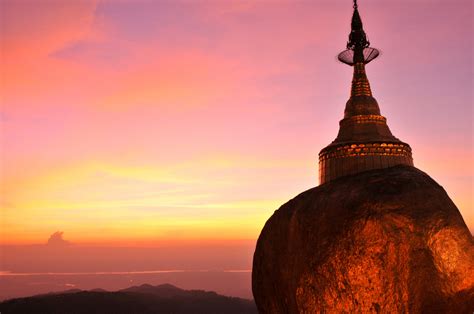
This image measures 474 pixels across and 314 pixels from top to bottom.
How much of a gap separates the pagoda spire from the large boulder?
574cm

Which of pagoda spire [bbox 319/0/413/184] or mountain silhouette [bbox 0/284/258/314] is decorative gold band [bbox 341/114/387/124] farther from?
mountain silhouette [bbox 0/284/258/314]

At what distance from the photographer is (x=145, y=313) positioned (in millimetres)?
68375

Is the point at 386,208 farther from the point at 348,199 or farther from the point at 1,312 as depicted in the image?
the point at 1,312

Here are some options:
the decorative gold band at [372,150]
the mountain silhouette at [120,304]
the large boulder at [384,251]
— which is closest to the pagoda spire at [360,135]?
the decorative gold band at [372,150]

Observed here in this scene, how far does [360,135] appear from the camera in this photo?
60.7ft

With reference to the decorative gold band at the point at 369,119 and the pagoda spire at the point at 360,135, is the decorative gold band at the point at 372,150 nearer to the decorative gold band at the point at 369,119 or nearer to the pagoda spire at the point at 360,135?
the pagoda spire at the point at 360,135

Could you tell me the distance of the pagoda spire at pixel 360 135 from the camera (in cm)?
1716

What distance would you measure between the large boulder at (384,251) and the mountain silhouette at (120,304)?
194 feet

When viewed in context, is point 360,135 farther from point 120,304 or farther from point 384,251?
point 120,304

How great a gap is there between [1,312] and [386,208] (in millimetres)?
61219

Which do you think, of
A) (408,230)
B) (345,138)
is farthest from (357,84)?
(408,230)

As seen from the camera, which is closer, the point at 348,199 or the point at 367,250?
the point at 367,250

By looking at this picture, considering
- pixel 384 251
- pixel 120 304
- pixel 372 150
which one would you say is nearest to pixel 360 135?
pixel 372 150

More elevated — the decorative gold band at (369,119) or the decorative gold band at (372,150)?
the decorative gold band at (369,119)
